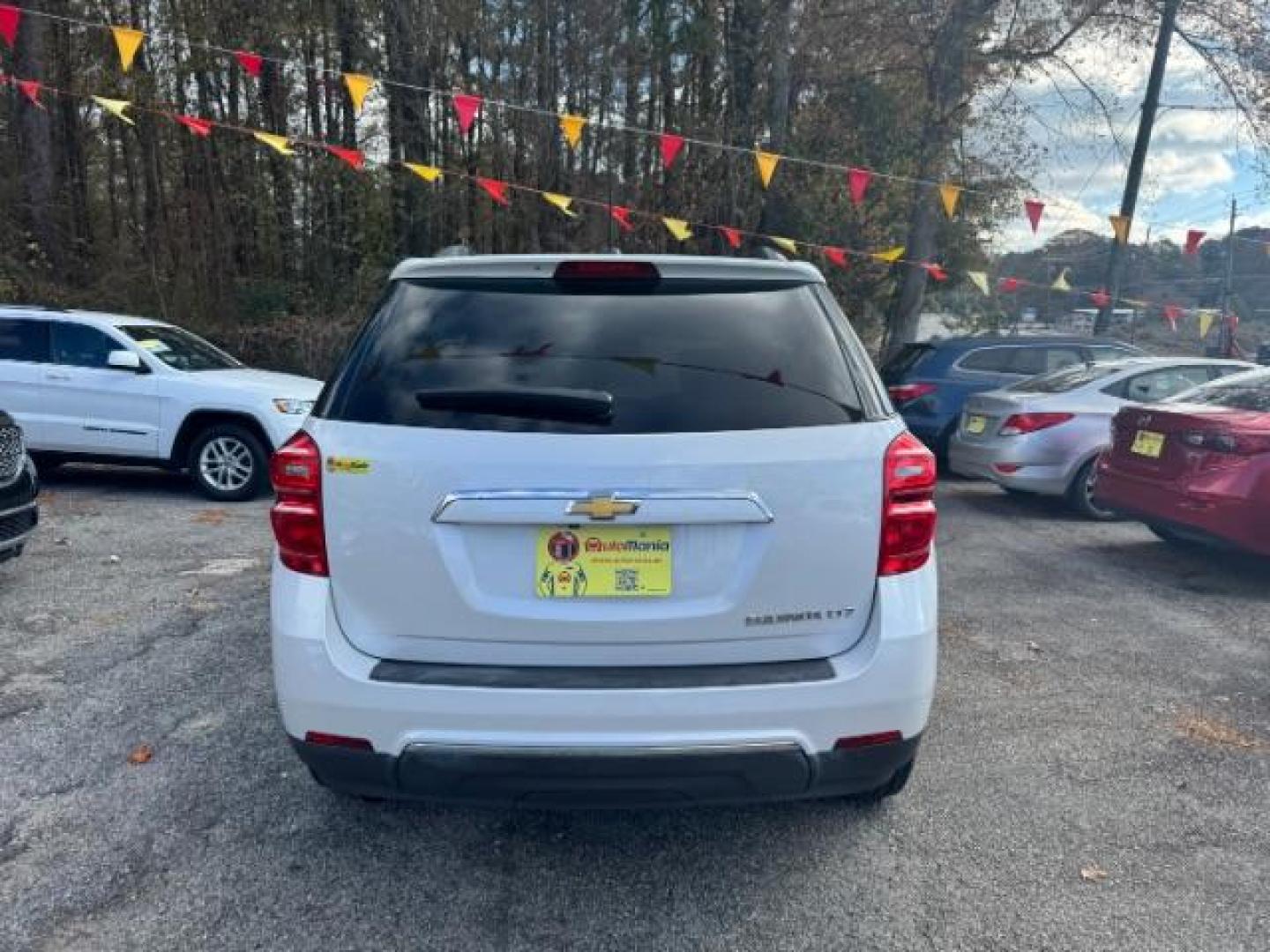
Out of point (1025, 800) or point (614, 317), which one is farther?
point (1025, 800)

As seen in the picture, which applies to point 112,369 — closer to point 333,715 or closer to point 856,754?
point 333,715

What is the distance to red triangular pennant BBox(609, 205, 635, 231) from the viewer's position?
575 inches

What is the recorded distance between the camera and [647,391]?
2.35 m

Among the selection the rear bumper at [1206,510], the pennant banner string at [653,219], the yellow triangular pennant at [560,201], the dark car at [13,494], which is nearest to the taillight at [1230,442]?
the rear bumper at [1206,510]

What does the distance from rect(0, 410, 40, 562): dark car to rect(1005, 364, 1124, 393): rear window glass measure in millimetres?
7858

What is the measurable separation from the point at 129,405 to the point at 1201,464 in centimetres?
829

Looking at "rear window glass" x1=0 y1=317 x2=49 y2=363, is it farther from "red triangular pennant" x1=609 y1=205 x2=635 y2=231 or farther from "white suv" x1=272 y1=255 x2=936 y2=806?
"red triangular pennant" x1=609 y1=205 x2=635 y2=231

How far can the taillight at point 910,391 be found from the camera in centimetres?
989

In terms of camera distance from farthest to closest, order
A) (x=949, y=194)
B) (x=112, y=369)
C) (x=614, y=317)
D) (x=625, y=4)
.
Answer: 1. (x=625, y=4)
2. (x=949, y=194)
3. (x=112, y=369)
4. (x=614, y=317)

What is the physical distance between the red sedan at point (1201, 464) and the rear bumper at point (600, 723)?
4484mm

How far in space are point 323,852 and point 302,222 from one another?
46.2 ft

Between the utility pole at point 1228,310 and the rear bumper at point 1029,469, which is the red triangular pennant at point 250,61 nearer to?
the rear bumper at point 1029,469

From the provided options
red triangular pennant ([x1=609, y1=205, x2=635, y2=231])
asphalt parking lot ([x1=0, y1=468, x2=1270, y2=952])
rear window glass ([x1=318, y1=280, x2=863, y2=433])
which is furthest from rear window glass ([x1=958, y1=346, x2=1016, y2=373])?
rear window glass ([x1=318, y1=280, x2=863, y2=433])

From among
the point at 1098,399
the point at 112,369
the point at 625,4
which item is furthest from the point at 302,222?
the point at 1098,399
